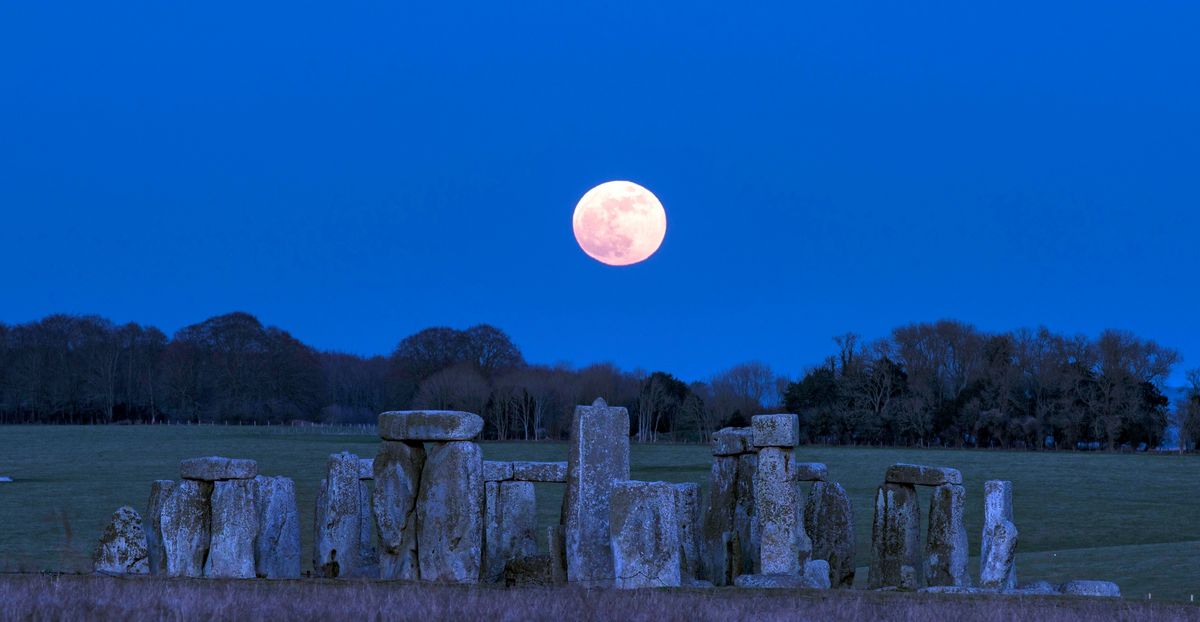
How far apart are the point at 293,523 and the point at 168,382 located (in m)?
102

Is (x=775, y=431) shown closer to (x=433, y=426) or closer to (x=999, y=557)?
(x=999, y=557)

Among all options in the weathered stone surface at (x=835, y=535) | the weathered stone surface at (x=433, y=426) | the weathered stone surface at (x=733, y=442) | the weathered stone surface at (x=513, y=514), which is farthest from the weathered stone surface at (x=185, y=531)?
the weathered stone surface at (x=835, y=535)

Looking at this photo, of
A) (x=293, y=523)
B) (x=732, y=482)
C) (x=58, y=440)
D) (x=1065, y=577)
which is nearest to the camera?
(x=293, y=523)

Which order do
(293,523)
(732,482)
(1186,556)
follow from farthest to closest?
(1186,556) < (732,482) < (293,523)

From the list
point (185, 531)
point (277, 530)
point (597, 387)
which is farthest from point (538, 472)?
point (597, 387)

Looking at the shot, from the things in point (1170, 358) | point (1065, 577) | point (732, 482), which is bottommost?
point (1065, 577)

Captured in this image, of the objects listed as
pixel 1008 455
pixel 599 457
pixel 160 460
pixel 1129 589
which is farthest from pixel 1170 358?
pixel 599 457

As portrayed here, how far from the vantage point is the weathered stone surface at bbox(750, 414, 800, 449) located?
66.3ft

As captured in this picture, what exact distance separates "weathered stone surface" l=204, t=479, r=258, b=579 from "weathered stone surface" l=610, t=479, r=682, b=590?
5752 millimetres

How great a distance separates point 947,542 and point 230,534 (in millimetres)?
11441

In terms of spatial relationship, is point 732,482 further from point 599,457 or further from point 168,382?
point 168,382

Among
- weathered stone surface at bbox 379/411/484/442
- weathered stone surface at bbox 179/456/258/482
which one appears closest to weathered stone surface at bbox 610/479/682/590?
weathered stone surface at bbox 379/411/484/442

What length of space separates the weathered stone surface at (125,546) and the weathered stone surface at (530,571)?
209 inches

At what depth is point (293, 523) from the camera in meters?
20.8
